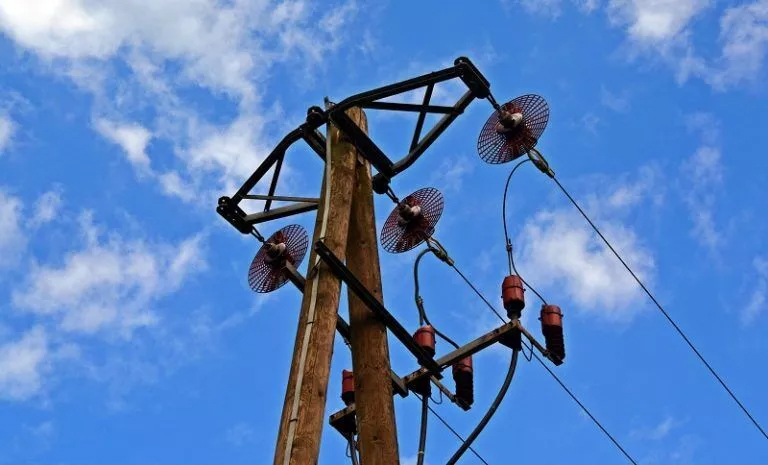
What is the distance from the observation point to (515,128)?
360 inches

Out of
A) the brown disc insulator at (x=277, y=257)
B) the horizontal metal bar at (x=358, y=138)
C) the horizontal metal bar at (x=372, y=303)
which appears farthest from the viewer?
the brown disc insulator at (x=277, y=257)

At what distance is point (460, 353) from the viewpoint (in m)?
8.23

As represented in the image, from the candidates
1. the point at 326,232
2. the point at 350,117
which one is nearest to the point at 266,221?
the point at 350,117

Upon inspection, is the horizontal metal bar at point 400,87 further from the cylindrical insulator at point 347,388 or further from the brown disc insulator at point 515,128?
the cylindrical insulator at point 347,388

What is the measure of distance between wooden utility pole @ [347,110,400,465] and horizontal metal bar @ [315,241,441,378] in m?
0.07

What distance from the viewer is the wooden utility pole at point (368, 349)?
21.4ft

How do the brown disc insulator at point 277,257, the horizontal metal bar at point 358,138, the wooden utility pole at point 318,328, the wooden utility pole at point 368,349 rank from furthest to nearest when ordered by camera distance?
the brown disc insulator at point 277,257 < the horizontal metal bar at point 358,138 < the wooden utility pole at point 368,349 < the wooden utility pole at point 318,328

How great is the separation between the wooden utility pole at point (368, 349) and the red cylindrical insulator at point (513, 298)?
136 cm

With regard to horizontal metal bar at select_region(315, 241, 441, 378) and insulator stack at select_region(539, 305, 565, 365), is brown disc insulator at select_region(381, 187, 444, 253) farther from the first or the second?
horizontal metal bar at select_region(315, 241, 441, 378)

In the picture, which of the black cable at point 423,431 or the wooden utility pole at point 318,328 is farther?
the black cable at point 423,431

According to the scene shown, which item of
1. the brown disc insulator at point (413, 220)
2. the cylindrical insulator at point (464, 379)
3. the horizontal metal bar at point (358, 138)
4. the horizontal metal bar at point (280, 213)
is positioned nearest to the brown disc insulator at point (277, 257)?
the horizontal metal bar at point (280, 213)

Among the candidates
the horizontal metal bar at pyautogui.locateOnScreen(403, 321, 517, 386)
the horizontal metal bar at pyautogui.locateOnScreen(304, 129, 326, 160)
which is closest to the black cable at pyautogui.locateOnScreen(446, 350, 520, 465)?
the horizontal metal bar at pyautogui.locateOnScreen(403, 321, 517, 386)

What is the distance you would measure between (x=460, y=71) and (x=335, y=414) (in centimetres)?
299

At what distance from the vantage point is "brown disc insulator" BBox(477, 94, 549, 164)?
9109 mm
